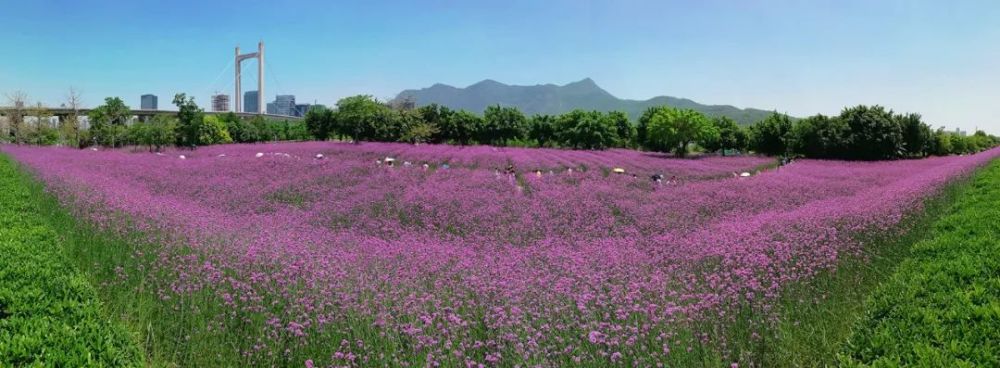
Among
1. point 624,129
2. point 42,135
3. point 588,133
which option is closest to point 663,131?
point 588,133

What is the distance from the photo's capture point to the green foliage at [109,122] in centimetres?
4925

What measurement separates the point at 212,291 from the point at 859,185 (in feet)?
69.4

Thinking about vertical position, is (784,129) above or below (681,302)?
above

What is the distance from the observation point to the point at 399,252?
296 inches

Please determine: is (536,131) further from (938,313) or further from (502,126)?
(938,313)

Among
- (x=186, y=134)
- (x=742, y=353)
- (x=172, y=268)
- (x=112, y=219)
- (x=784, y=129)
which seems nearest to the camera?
(x=742, y=353)

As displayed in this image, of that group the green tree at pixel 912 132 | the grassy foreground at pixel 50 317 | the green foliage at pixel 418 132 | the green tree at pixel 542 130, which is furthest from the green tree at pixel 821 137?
the grassy foreground at pixel 50 317

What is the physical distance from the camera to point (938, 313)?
4.39 m

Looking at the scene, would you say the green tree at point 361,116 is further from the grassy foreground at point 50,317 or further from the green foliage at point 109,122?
the grassy foreground at point 50,317

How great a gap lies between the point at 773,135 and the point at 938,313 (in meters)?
50.8

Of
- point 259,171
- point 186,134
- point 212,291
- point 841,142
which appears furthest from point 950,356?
point 186,134

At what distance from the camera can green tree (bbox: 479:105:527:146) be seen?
63.7 metres

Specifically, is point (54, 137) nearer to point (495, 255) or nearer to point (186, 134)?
point (186, 134)

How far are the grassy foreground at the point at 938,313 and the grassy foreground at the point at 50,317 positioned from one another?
17.6ft
